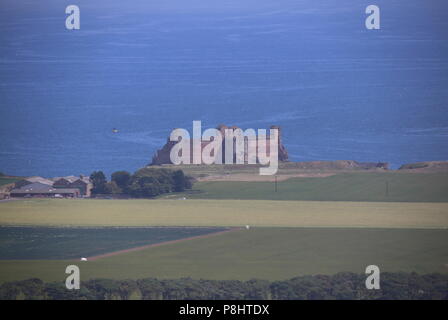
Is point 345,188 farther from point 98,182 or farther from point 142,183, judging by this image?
point 98,182

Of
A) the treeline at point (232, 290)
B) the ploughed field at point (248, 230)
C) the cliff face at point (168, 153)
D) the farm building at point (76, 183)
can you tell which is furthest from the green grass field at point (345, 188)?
the treeline at point (232, 290)

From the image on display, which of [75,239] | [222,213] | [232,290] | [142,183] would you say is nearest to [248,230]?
[222,213]

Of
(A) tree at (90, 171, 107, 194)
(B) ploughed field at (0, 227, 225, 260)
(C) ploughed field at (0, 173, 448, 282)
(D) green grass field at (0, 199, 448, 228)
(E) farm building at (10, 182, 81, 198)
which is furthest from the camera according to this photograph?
(A) tree at (90, 171, 107, 194)

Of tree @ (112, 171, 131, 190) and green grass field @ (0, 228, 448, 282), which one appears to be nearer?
green grass field @ (0, 228, 448, 282)

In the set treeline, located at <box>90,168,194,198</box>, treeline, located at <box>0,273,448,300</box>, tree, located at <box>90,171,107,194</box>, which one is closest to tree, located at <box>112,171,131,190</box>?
treeline, located at <box>90,168,194,198</box>

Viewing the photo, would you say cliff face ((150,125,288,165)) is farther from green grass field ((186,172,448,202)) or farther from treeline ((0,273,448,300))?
treeline ((0,273,448,300))

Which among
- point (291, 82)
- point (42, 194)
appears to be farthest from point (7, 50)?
point (291, 82)
